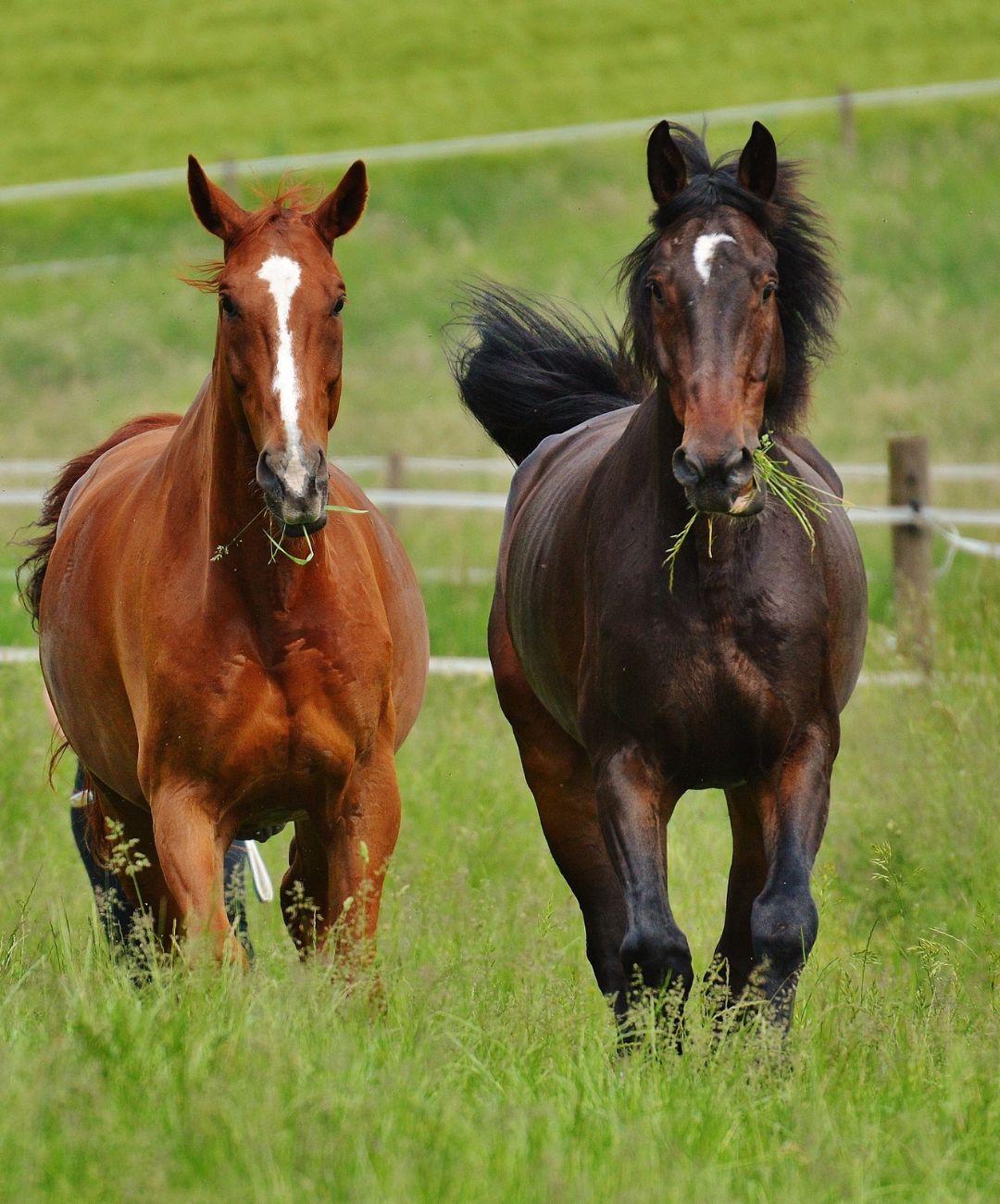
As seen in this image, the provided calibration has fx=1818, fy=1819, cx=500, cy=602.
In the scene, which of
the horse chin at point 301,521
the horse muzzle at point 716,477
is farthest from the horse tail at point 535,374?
the horse chin at point 301,521

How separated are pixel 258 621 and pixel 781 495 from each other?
1.39m

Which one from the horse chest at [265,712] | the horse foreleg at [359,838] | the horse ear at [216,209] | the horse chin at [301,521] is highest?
the horse ear at [216,209]

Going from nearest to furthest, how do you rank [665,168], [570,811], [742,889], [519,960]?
1. [665,168]
2. [519,960]
3. [742,889]
4. [570,811]

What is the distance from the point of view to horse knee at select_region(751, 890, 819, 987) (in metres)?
4.43

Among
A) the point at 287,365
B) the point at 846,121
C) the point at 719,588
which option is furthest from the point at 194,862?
the point at 846,121

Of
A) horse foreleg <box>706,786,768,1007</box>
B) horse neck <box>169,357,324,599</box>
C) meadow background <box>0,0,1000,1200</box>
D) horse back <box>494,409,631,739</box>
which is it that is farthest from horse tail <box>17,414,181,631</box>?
horse foreleg <box>706,786,768,1007</box>

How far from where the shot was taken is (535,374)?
22.4 feet

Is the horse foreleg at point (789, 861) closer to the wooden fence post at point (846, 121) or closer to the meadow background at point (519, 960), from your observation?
the meadow background at point (519, 960)

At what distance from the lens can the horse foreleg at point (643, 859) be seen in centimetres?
448

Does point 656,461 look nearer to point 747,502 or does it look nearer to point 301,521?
point 747,502

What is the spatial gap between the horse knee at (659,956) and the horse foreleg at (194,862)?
0.97m

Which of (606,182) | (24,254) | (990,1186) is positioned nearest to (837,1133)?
(990,1186)

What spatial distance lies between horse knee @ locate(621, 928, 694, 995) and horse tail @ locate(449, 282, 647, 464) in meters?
2.75

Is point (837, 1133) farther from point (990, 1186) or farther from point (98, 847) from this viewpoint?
point (98, 847)
